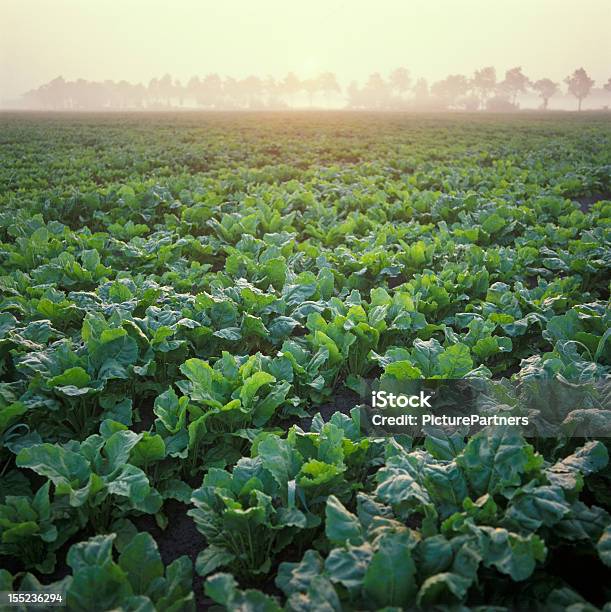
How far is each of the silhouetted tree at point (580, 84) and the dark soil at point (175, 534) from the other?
127 metres

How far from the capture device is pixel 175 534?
275 cm

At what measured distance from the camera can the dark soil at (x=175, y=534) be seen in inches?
104

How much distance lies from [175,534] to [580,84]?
429 ft

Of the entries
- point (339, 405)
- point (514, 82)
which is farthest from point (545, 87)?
point (339, 405)

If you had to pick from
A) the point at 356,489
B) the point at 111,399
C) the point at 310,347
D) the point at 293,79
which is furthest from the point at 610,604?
the point at 293,79

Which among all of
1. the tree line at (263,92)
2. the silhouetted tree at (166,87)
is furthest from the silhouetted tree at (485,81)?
the silhouetted tree at (166,87)

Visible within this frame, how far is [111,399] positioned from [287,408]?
1.19m

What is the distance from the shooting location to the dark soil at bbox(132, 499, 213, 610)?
2.63m

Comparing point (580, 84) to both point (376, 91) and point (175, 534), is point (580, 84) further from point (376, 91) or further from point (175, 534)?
point (175, 534)

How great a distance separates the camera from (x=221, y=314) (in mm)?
4273

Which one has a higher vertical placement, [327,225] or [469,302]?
[327,225]

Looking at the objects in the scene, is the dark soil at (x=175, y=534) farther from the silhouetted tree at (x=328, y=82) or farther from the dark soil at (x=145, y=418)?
the silhouetted tree at (x=328, y=82)

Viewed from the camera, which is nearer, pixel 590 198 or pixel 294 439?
pixel 294 439

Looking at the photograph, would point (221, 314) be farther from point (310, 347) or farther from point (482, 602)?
point (482, 602)
